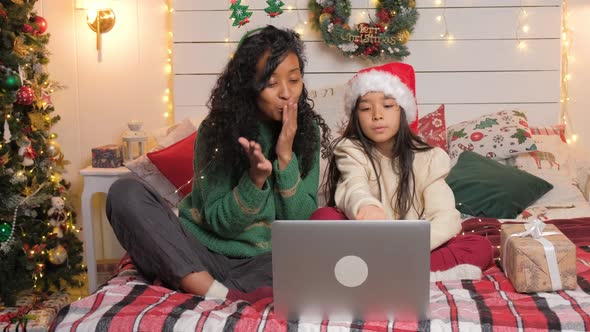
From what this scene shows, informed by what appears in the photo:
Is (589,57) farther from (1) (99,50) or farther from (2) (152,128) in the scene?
(1) (99,50)

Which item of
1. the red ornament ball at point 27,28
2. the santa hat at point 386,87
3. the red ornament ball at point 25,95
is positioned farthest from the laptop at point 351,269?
the red ornament ball at point 27,28

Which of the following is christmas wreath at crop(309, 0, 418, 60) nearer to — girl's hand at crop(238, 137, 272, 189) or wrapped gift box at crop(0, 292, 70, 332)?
girl's hand at crop(238, 137, 272, 189)

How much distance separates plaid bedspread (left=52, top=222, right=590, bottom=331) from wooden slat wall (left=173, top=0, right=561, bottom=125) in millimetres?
1660

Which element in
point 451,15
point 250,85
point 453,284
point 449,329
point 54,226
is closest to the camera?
point 449,329

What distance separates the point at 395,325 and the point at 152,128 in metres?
2.14

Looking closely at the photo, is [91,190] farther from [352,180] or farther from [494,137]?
[494,137]

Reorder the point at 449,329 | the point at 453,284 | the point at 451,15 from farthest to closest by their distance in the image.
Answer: the point at 451,15
the point at 453,284
the point at 449,329

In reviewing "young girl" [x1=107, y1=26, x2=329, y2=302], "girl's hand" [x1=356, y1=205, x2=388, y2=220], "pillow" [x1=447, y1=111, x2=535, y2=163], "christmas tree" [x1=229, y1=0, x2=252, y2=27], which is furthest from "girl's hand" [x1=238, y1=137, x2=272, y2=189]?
"pillow" [x1=447, y1=111, x2=535, y2=163]

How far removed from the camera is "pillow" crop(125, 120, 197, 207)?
9.21ft

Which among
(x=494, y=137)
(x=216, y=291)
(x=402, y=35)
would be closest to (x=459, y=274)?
(x=216, y=291)

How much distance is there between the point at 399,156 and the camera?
210 centimetres

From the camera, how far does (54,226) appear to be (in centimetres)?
294

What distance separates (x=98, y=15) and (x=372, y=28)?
4.03ft

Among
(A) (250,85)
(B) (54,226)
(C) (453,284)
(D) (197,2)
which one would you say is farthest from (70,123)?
(C) (453,284)
